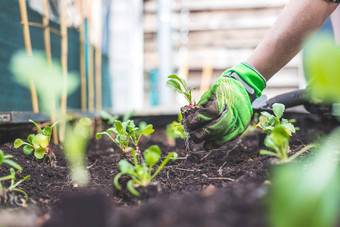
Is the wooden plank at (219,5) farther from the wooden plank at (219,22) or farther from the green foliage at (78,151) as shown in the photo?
the green foliage at (78,151)

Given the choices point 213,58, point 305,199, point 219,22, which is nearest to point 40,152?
point 305,199

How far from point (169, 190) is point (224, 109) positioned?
398 millimetres

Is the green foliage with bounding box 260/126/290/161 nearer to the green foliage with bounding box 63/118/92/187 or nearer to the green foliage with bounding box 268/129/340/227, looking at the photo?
the green foliage with bounding box 268/129/340/227

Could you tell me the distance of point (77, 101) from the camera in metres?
2.27

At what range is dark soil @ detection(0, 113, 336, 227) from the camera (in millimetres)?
395

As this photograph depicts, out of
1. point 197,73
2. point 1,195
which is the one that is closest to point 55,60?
point 1,195

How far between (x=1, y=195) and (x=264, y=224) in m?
0.59

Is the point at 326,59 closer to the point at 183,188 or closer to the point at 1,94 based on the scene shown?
the point at 183,188

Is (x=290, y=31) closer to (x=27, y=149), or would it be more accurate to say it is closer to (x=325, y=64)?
(x=325, y=64)

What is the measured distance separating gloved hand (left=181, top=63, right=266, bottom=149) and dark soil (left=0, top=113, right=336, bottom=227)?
0.32 ft

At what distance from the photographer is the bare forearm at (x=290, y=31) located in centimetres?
105

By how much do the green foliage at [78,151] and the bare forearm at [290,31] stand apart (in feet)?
2.40

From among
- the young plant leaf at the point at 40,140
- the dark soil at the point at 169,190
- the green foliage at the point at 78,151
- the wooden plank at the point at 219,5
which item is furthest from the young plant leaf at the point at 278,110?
the wooden plank at the point at 219,5

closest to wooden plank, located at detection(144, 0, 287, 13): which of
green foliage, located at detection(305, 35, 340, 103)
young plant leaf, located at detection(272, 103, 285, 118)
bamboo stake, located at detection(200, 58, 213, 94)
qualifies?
bamboo stake, located at detection(200, 58, 213, 94)
